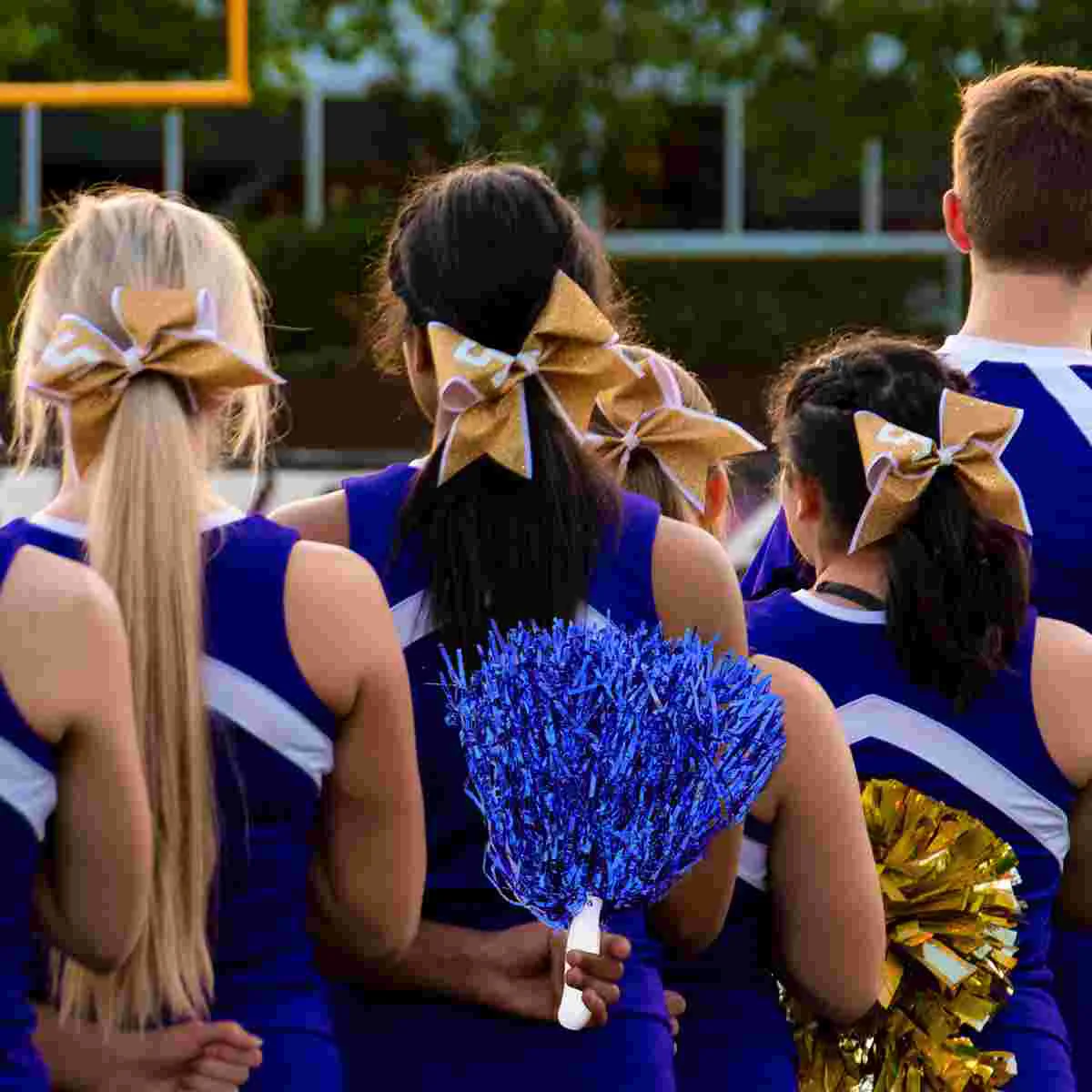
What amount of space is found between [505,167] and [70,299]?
1.90 feet

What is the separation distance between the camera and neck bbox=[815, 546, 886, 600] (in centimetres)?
280

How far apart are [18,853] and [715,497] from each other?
1239 millimetres

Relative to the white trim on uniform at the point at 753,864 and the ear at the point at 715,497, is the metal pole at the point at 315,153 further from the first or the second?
the white trim on uniform at the point at 753,864

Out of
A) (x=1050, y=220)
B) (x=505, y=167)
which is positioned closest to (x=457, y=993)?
(x=505, y=167)

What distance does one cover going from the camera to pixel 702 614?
2.48 m

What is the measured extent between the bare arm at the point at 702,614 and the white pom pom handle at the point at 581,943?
225mm

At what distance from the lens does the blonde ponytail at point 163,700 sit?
221 centimetres

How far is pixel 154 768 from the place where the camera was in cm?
221

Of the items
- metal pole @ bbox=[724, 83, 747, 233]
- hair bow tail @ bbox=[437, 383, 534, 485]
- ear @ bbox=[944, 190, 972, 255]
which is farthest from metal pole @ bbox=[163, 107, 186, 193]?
hair bow tail @ bbox=[437, 383, 534, 485]

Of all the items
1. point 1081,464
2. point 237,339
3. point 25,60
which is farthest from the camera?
point 25,60

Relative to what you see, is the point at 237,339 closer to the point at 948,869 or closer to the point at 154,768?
the point at 154,768

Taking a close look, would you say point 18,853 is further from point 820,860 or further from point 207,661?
point 820,860

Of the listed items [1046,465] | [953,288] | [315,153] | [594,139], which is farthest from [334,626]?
[315,153]

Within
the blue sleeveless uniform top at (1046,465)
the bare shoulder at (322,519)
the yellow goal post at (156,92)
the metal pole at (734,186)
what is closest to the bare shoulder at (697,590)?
the bare shoulder at (322,519)
